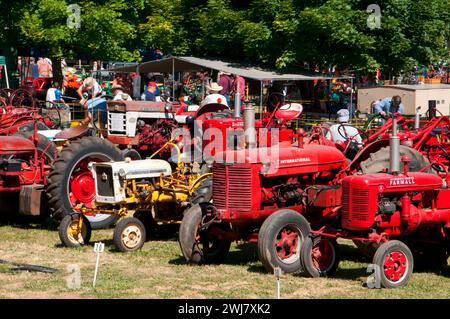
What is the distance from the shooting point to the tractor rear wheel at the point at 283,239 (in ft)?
32.2

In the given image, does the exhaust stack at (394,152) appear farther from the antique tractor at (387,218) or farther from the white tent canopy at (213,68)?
the white tent canopy at (213,68)

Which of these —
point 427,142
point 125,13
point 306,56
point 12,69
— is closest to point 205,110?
point 427,142

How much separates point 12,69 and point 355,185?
25824mm

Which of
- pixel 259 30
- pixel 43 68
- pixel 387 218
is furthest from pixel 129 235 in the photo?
pixel 43 68

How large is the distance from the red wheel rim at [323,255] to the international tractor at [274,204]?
0.12ft

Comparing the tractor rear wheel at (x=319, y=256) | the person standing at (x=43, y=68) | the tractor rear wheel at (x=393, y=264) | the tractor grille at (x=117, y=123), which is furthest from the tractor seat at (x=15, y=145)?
the person standing at (x=43, y=68)

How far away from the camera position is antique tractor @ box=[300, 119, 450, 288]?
30.4ft

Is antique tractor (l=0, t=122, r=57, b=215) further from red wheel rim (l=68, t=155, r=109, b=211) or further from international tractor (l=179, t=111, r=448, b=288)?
international tractor (l=179, t=111, r=448, b=288)

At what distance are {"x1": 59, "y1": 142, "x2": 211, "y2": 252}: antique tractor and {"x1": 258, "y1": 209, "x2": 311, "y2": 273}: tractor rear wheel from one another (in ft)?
6.19

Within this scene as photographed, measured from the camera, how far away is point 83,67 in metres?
37.2

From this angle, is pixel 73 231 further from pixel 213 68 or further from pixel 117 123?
pixel 213 68

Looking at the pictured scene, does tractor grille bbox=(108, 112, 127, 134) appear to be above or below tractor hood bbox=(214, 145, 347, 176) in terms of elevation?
above

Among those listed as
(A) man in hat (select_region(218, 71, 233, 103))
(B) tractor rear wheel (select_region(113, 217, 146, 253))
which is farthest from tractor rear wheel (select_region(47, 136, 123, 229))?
(A) man in hat (select_region(218, 71, 233, 103))
